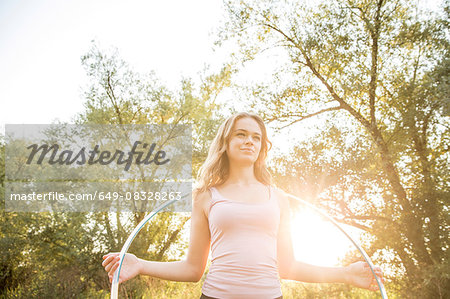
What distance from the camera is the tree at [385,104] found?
791 centimetres

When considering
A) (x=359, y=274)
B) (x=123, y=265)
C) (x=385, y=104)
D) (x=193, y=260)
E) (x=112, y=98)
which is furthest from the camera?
(x=112, y=98)

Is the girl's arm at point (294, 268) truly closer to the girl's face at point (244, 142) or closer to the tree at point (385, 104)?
the girl's face at point (244, 142)

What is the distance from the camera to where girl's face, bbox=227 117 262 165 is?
2498mm

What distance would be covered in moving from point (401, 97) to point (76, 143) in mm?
10183

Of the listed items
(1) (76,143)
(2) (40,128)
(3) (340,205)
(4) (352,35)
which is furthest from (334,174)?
(2) (40,128)

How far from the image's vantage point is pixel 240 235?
2.19 metres

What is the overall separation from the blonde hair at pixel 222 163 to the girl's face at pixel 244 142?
42 millimetres

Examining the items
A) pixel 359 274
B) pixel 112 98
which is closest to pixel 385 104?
pixel 359 274

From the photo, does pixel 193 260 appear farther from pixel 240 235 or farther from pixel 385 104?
pixel 385 104

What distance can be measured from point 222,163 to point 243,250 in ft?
2.30

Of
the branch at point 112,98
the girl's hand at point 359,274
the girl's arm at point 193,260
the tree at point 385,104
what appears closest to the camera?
the girl's arm at point 193,260

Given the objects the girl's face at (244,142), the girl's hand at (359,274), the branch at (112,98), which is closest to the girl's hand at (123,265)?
the girl's face at (244,142)

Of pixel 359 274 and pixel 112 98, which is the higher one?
pixel 112 98

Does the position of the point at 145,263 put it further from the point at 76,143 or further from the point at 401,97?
the point at 76,143
